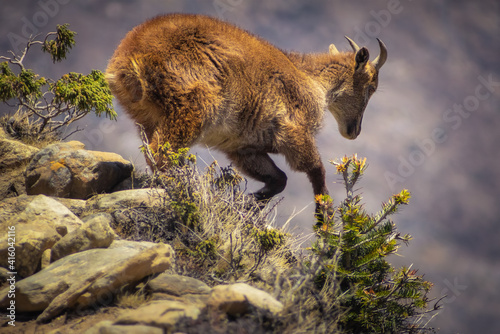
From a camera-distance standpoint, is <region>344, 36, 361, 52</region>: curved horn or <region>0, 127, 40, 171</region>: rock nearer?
<region>0, 127, 40, 171</region>: rock

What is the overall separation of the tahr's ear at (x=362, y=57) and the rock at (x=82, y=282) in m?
4.61

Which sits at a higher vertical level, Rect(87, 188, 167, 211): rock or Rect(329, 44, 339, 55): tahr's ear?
Rect(329, 44, 339, 55): tahr's ear

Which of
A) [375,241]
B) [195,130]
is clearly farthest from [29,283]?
[375,241]

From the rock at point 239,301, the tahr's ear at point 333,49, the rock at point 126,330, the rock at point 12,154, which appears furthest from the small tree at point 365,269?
the rock at point 12,154

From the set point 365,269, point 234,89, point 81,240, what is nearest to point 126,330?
point 81,240

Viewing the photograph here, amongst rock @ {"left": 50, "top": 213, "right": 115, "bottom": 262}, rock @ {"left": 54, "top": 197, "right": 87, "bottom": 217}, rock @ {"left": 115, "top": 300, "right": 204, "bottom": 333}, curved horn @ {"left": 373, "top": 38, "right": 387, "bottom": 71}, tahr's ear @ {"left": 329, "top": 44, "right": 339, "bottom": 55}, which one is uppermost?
tahr's ear @ {"left": 329, "top": 44, "right": 339, "bottom": 55}

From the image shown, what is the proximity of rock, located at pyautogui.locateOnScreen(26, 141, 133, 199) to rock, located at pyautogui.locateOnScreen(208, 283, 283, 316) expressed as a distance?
10.7ft

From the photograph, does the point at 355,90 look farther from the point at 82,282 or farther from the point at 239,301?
the point at 82,282

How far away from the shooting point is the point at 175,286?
10.9 ft

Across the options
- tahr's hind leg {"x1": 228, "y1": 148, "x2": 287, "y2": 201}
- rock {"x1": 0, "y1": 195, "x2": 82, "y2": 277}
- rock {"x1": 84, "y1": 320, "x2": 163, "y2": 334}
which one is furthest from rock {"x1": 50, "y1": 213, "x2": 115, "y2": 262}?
tahr's hind leg {"x1": 228, "y1": 148, "x2": 287, "y2": 201}

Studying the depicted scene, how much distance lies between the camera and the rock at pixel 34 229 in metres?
3.53

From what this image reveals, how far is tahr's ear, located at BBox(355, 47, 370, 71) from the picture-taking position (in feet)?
21.6

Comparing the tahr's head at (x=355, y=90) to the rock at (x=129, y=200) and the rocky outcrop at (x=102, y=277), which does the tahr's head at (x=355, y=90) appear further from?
the rocky outcrop at (x=102, y=277)

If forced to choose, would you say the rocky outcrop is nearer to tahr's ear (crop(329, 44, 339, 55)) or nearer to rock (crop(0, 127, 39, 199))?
rock (crop(0, 127, 39, 199))
